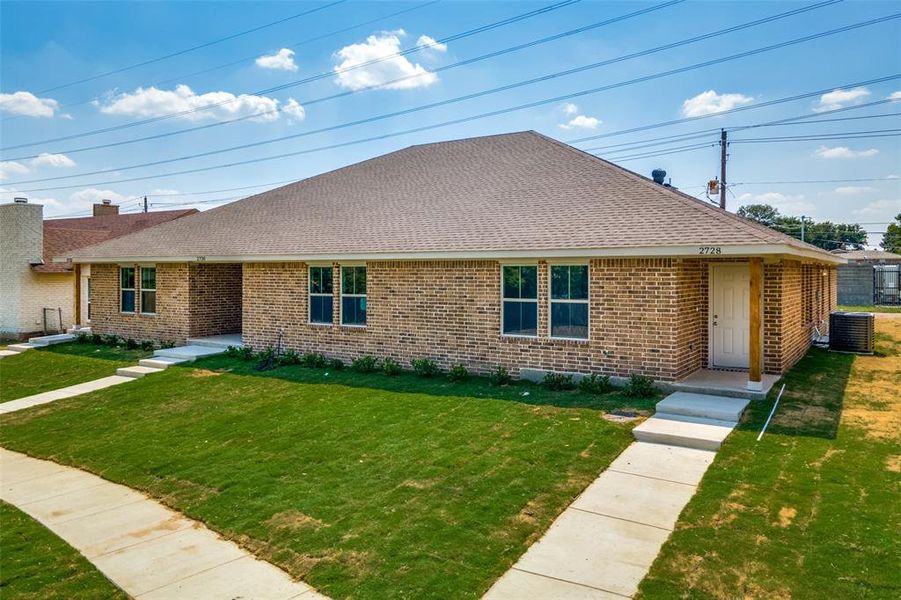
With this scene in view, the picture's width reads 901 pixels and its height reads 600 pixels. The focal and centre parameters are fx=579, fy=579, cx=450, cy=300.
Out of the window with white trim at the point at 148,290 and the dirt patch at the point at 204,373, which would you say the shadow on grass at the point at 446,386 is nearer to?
the dirt patch at the point at 204,373

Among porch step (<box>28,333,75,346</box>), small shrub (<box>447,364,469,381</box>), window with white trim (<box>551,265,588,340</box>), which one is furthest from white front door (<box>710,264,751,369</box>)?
porch step (<box>28,333,75,346</box>)

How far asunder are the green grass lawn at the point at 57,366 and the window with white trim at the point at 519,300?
414 inches

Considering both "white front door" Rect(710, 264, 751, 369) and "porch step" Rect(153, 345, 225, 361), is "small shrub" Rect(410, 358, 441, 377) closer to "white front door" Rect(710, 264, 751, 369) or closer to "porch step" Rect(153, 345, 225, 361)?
"white front door" Rect(710, 264, 751, 369)

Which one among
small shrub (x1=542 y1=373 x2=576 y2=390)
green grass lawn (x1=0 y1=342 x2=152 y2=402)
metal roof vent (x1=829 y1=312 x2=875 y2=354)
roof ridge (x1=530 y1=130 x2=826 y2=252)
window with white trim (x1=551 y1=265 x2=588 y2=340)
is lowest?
green grass lawn (x1=0 y1=342 x2=152 y2=402)

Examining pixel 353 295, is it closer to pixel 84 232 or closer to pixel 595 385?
pixel 595 385

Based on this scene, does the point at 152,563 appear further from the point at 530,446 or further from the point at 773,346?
the point at 773,346

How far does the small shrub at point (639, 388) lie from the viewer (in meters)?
9.91

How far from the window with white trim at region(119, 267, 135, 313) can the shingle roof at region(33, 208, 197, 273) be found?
4.36 metres

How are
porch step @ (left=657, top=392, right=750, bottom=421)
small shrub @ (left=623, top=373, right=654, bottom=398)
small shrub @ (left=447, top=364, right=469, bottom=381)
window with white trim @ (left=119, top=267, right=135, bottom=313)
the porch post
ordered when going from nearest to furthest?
porch step @ (left=657, top=392, right=750, bottom=421), the porch post, small shrub @ (left=623, top=373, right=654, bottom=398), small shrub @ (left=447, top=364, right=469, bottom=381), window with white trim @ (left=119, top=267, right=135, bottom=313)

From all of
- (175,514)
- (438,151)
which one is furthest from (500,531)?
(438,151)

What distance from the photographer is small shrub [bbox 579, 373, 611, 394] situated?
10.3 m

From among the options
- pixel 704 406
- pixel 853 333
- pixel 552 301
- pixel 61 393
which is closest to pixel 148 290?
pixel 61 393

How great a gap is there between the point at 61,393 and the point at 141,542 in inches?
368

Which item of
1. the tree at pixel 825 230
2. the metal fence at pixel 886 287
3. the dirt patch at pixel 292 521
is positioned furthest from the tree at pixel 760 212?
the dirt patch at pixel 292 521
